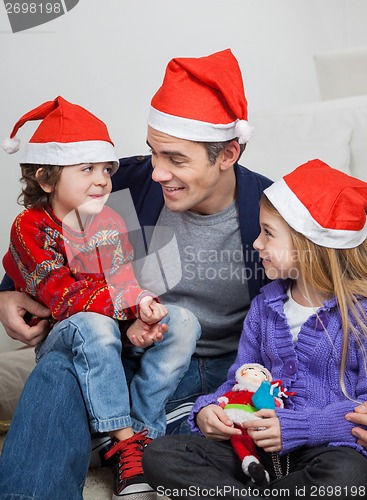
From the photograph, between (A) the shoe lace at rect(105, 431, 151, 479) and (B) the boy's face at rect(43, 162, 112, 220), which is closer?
(A) the shoe lace at rect(105, 431, 151, 479)

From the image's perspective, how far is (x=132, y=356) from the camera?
1944mm

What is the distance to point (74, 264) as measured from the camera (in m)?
1.89

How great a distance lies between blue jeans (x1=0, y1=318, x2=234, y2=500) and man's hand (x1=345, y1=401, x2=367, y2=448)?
0.56 m

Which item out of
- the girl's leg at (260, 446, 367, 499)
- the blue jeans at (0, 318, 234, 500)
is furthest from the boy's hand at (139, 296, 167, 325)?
the girl's leg at (260, 446, 367, 499)

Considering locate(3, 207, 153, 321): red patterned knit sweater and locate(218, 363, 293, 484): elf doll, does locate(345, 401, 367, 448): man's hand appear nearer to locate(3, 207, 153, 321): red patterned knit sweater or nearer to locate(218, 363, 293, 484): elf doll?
locate(218, 363, 293, 484): elf doll

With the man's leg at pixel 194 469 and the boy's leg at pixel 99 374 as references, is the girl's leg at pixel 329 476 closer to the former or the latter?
the man's leg at pixel 194 469

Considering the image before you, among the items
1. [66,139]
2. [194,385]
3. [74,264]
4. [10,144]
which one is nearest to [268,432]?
[194,385]

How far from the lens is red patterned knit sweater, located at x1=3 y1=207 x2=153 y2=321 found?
70.1 inches

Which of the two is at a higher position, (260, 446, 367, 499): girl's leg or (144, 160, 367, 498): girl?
(144, 160, 367, 498): girl

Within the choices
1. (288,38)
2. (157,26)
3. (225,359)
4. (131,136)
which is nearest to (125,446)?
(225,359)

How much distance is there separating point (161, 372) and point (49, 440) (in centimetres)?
33

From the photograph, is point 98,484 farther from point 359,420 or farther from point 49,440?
point 359,420

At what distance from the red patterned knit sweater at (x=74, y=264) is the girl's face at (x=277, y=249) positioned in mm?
279

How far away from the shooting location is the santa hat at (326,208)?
1649 millimetres
